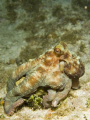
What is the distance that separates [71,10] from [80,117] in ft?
20.8

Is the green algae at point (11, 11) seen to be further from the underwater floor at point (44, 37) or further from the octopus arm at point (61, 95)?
the octopus arm at point (61, 95)

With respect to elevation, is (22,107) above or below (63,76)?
below

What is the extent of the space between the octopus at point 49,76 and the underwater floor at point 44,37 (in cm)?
32

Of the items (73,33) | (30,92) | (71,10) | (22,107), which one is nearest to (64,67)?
(30,92)

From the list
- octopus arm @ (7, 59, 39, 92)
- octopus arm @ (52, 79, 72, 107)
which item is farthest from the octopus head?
octopus arm @ (7, 59, 39, 92)

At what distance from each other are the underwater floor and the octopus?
1.04ft

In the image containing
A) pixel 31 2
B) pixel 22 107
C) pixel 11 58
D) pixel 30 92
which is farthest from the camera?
pixel 31 2

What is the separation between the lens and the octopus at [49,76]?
322cm

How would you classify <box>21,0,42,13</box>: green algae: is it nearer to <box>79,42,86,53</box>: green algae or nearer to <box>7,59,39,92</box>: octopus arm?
<box>79,42,86,53</box>: green algae

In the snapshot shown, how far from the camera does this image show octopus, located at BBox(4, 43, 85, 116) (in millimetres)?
3223

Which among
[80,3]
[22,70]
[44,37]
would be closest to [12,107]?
[22,70]

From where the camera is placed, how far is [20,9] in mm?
8203

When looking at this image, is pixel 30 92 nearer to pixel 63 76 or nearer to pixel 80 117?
pixel 63 76

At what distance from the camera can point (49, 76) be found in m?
3.23
